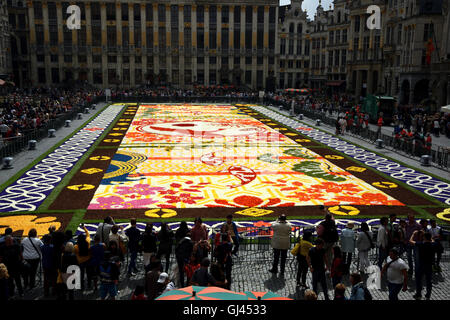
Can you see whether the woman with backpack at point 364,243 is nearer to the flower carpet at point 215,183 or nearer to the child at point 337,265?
the child at point 337,265

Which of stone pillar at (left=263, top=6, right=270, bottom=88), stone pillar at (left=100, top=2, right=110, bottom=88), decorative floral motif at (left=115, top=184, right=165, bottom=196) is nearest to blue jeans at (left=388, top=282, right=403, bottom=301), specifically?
decorative floral motif at (left=115, top=184, right=165, bottom=196)

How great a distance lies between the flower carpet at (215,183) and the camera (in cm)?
1550

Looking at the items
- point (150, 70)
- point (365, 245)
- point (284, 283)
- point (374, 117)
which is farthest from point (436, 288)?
point (150, 70)

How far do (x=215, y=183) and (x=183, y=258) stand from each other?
9.64 m

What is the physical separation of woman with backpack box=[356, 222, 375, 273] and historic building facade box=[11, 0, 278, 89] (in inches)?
2909

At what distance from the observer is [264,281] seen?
10602 millimetres

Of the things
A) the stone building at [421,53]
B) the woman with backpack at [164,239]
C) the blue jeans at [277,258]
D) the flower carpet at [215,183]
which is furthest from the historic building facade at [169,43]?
the woman with backpack at [164,239]

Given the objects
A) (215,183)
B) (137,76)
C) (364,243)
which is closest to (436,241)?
(364,243)

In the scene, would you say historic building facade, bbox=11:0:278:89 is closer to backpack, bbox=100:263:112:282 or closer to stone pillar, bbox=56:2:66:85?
stone pillar, bbox=56:2:66:85

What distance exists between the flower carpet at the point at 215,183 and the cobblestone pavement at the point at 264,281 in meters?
2.78

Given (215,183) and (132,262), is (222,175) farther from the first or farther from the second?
(132,262)

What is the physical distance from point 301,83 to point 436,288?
8445cm

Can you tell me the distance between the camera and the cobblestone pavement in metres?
9.78

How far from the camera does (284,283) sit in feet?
34.4
